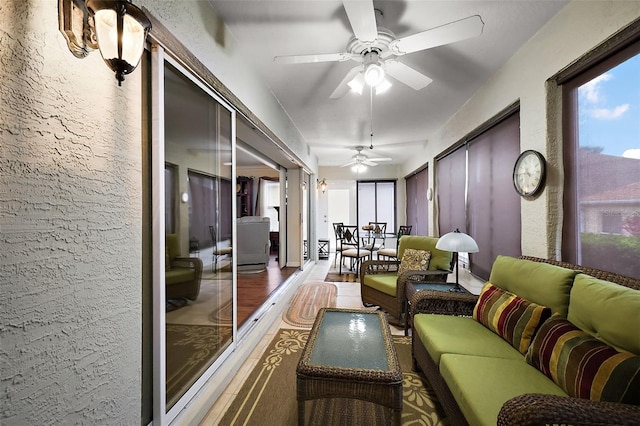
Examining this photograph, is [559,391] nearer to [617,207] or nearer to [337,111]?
[617,207]

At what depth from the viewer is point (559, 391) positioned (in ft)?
3.76

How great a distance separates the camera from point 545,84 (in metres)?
1.93

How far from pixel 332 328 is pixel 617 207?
6.26ft

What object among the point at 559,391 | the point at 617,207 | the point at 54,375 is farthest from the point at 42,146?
the point at 617,207

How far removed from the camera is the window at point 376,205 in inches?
301

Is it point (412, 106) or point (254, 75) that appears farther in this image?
point (412, 106)

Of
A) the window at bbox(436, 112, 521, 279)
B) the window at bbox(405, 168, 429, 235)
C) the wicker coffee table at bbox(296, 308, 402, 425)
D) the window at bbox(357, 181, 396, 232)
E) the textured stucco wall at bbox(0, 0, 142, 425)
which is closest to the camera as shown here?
the textured stucco wall at bbox(0, 0, 142, 425)

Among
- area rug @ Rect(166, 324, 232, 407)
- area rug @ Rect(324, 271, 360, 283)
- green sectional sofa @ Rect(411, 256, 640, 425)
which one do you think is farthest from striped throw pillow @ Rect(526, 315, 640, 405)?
area rug @ Rect(324, 271, 360, 283)

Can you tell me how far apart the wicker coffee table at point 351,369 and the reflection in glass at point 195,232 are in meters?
0.78

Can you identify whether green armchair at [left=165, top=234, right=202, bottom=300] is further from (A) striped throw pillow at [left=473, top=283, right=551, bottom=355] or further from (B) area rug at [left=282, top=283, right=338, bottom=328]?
(A) striped throw pillow at [left=473, top=283, right=551, bottom=355]

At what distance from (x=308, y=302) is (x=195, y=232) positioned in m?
2.32

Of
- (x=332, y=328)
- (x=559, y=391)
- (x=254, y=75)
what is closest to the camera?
(x=559, y=391)

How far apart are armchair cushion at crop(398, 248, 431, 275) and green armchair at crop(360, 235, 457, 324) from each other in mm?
59

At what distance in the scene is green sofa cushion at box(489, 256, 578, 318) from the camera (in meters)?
1.43
